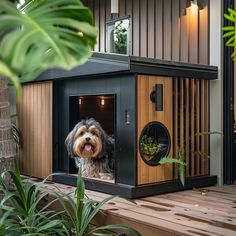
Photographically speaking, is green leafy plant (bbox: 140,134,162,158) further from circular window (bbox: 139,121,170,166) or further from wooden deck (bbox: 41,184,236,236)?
wooden deck (bbox: 41,184,236,236)

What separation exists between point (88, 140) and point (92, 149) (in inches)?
5.2

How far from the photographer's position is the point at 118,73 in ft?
14.3

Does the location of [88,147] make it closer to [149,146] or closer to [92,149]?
[92,149]

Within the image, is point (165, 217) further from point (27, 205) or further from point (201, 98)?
point (201, 98)

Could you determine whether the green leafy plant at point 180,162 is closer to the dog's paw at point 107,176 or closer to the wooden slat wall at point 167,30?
the dog's paw at point 107,176

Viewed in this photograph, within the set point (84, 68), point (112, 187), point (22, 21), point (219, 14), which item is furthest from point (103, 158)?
point (22, 21)

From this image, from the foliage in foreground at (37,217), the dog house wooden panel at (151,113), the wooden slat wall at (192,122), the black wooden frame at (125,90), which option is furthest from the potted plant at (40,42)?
the wooden slat wall at (192,122)

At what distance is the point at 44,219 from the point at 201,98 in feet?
8.40

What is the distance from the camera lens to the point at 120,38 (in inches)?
268

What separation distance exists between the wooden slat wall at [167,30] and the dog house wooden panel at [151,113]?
0.99 m

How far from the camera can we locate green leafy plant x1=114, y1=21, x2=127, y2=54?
21.9 ft

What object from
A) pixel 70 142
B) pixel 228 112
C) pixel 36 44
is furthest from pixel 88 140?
pixel 36 44

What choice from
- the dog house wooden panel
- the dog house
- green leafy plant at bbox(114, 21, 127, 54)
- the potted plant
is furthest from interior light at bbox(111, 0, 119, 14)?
the potted plant

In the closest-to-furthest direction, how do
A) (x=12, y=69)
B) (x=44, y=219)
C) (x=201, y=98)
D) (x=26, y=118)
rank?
(x=12, y=69) < (x=44, y=219) < (x=201, y=98) < (x=26, y=118)
